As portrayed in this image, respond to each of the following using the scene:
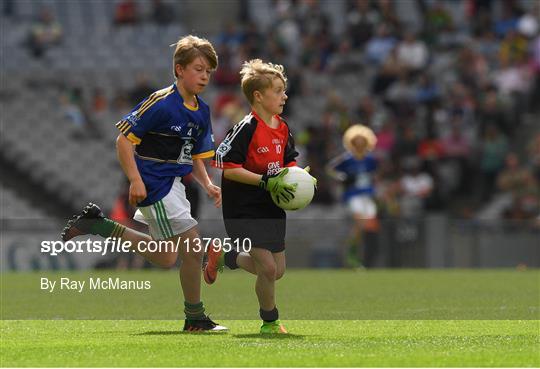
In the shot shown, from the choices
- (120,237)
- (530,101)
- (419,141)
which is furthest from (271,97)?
(530,101)

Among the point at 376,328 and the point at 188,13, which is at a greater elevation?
the point at 188,13

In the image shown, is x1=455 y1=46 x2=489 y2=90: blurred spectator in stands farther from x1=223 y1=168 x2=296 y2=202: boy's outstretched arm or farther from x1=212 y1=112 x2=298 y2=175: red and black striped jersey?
x1=223 y1=168 x2=296 y2=202: boy's outstretched arm

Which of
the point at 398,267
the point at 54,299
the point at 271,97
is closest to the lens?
the point at 271,97

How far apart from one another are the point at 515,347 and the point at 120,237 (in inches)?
128

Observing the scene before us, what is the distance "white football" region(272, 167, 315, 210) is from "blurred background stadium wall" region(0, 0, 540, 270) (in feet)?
39.8

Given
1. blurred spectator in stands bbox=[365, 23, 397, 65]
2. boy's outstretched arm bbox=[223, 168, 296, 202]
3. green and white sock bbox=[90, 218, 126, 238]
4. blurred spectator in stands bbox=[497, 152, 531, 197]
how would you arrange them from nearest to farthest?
boy's outstretched arm bbox=[223, 168, 296, 202] → green and white sock bbox=[90, 218, 126, 238] → blurred spectator in stands bbox=[497, 152, 531, 197] → blurred spectator in stands bbox=[365, 23, 397, 65]

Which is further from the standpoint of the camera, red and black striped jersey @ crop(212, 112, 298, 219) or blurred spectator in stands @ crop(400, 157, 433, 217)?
blurred spectator in stands @ crop(400, 157, 433, 217)

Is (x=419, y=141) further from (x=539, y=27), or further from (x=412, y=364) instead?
(x=412, y=364)

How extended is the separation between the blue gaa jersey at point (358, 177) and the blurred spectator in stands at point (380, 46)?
23.3 ft

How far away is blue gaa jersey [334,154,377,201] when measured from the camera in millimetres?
20625

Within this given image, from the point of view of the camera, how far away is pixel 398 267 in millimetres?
22812

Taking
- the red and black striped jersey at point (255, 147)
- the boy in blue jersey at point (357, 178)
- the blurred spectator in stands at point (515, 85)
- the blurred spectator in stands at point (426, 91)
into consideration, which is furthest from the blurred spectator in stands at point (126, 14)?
the red and black striped jersey at point (255, 147)

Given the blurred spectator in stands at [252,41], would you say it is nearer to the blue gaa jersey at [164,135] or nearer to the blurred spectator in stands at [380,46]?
the blurred spectator in stands at [380,46]

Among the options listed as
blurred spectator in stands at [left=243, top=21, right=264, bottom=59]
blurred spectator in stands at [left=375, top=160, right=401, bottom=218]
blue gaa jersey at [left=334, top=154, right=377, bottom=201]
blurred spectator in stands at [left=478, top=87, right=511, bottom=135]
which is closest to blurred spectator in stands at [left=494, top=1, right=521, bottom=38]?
blurred spectator in stands at [left=478, top=87, right=511, bottom=135]
